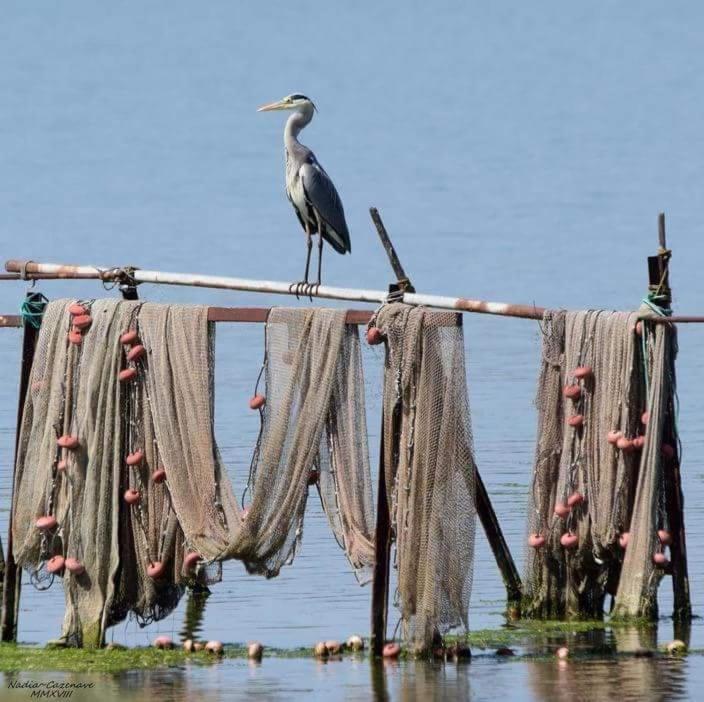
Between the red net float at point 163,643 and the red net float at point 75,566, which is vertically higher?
the red net float at point 75,566

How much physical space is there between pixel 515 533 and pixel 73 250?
23.5m

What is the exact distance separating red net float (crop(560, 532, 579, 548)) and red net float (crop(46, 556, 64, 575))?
8.85ft

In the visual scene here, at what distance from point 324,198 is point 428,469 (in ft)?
11.3

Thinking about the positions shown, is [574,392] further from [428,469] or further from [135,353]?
[135,353]

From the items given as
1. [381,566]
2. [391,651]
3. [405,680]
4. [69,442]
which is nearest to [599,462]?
[381,566]

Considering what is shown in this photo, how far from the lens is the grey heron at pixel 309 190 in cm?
1358

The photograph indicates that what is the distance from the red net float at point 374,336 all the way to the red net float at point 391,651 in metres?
1.53

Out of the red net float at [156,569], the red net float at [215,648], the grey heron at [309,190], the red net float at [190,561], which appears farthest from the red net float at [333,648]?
the grey heron at [309,190]

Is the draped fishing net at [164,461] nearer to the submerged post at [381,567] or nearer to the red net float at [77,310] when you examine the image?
the red net float at [77,310]

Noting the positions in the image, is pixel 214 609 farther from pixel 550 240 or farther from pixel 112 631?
pixel 550 240

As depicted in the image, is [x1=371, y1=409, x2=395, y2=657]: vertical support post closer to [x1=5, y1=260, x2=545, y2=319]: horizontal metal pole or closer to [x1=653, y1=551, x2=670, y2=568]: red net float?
[x1=5, y1=260, x2=545, y2=319]: horizontal metal pole

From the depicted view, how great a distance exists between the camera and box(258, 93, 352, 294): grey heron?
535 inches

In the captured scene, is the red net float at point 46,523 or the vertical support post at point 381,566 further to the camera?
the red net float at point 46,523

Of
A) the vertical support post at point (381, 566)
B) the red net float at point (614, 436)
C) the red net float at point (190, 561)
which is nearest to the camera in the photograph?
the vertical support post at point (381, 566)
